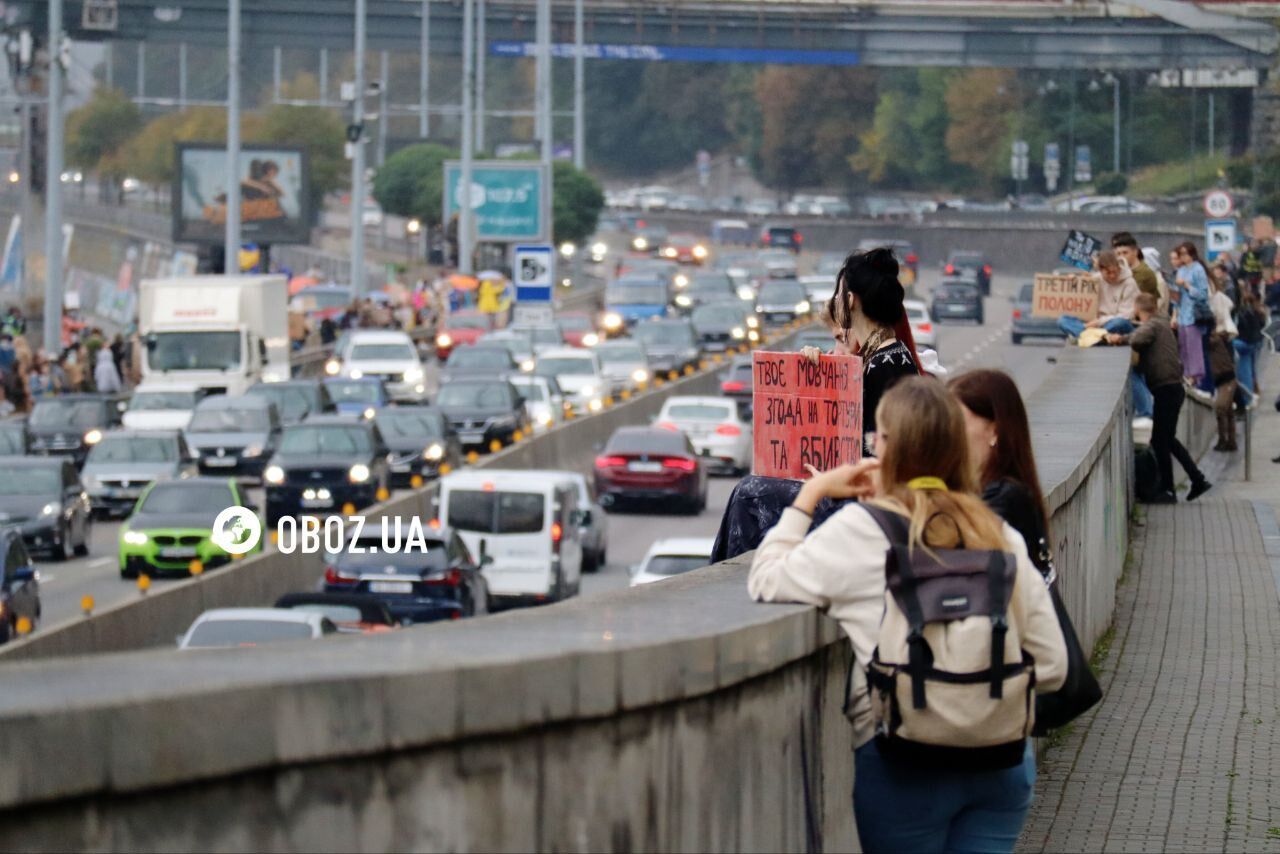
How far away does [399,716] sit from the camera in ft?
12.7

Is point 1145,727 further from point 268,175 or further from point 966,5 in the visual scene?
point 966,5

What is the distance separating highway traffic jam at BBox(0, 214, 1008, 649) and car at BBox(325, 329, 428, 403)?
0.22 feet

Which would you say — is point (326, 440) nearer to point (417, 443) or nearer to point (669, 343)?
point (417, 443)

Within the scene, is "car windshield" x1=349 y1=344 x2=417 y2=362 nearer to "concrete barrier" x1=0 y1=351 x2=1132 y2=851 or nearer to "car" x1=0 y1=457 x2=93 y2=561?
"car" x1=0 y1=457 x2=93 y2=561

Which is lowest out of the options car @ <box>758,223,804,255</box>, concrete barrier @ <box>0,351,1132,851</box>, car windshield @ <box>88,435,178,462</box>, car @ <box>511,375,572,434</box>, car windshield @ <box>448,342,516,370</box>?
car windshield @ <box>88,435,178,462</box>

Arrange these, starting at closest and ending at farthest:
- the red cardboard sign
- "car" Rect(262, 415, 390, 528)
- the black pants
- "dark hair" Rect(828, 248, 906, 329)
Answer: the red cardboard sign < "dark hair" Rect(828, 248, 906, 329) < the black pants < "car" Rect(262, 415, 390, 528)

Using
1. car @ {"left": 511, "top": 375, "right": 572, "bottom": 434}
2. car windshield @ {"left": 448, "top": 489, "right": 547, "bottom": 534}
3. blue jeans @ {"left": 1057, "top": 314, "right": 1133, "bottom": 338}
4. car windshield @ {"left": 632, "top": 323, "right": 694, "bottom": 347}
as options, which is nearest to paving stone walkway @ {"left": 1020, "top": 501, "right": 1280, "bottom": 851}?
blue jeans @ {"left": 1057, "top": 314, "right": 1133, "bottom": 338}

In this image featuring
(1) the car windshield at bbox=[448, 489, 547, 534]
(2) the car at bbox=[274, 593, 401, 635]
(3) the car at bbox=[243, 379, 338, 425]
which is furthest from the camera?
(3) the car at bbox=[243, 379, 338, 425]

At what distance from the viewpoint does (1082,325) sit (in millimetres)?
19984

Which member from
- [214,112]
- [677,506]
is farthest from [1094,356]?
[214,112]

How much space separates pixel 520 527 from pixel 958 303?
173 ft

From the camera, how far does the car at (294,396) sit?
45406 mm

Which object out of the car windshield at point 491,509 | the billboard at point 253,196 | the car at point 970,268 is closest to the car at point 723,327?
the billboard at point 253,196

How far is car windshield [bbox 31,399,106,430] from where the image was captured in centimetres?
4366
